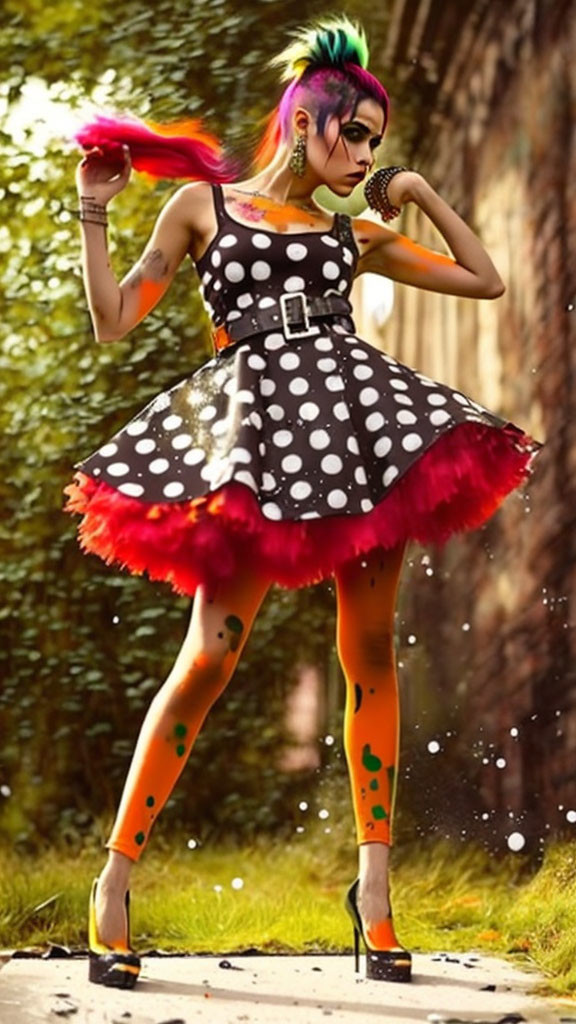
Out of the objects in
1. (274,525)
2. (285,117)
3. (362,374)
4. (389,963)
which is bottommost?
(389,963)

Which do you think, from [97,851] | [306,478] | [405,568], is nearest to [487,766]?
[405,568]

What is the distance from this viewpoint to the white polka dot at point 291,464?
7.82 ft

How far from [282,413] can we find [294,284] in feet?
0.76

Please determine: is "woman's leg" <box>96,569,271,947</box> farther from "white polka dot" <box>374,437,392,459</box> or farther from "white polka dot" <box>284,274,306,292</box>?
"white polka dot" <box>284,274,306,292</box>

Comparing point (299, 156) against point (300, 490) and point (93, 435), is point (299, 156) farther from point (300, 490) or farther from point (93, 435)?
point (93, 435)

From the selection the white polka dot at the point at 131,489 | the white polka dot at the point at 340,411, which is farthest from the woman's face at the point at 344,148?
the white polka dot at the point at 131,489

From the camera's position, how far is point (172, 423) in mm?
2473

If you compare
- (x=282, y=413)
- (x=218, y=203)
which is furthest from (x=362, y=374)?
(x=218, y=203)

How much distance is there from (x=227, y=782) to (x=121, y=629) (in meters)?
0.43

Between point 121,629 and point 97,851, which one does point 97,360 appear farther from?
point 97,851

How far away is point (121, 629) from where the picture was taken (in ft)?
12.8

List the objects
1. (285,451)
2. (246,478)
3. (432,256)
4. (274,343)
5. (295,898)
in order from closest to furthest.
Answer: (246,478), (285,451), (274,343), (432,256), (295,898)

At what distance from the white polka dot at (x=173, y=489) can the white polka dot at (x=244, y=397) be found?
15 cm

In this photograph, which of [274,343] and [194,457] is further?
[274,343]
